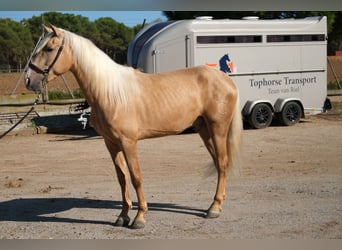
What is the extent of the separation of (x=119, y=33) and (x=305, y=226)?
26.0 meters

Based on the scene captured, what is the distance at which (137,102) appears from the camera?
4.50 m

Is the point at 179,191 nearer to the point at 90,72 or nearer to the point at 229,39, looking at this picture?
the point at 90,72

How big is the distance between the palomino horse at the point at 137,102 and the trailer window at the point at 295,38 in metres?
8.13

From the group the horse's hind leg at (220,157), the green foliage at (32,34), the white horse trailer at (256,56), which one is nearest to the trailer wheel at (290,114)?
the white horse trailer at (256,56)

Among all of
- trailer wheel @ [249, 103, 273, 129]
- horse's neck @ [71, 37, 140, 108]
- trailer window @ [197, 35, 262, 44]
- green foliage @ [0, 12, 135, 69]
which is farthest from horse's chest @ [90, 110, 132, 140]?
green foliage @ [0, 12, 135, 69]

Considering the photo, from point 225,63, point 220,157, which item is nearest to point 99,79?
point 220,157

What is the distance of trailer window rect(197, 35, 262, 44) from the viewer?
1191 centimetres

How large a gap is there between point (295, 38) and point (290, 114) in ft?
7.02

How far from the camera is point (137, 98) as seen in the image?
4.50 m

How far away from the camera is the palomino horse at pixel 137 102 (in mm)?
4348

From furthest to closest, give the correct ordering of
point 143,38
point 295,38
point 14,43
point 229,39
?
point 14,43, point 295,38, point 229,39, point 143,38

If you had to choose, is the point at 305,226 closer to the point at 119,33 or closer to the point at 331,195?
the point at 331,195

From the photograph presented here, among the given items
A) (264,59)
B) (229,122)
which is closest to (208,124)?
(229,122)

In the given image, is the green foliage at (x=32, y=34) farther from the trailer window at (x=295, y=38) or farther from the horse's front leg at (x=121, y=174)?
the horse's front leg at (x=121, y=174)
